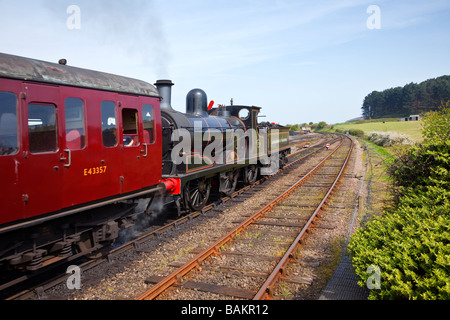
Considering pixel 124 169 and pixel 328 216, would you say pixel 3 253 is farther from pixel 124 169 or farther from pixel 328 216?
pixel 328 216

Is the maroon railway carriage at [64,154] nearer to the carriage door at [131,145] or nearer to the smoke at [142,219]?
the carriage door at [131,145]

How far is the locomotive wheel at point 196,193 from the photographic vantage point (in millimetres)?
9008

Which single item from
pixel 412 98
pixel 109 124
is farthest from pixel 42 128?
pixel 412 98

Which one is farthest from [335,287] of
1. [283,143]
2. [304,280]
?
[283,143]

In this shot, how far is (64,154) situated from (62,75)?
1.24 metres

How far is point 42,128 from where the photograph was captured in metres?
4.65

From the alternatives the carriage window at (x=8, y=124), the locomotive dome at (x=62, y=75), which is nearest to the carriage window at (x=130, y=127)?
the locomotive dome at (x=62, y=75)

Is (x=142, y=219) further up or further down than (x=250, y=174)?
further down

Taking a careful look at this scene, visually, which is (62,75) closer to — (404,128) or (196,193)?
(196,193)

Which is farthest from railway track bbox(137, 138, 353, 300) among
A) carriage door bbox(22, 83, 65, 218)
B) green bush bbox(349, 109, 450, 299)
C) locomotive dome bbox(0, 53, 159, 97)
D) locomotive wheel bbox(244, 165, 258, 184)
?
locomotive dome bbox(0, 53, 159, 97)

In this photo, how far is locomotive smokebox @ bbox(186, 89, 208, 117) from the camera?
10859 mm

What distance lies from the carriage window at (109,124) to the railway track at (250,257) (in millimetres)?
2547

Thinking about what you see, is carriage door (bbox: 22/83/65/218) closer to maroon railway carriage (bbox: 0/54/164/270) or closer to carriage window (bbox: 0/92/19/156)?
maroon railway carriage (bbox: 0/54/164/270)

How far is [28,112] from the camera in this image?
445cm
